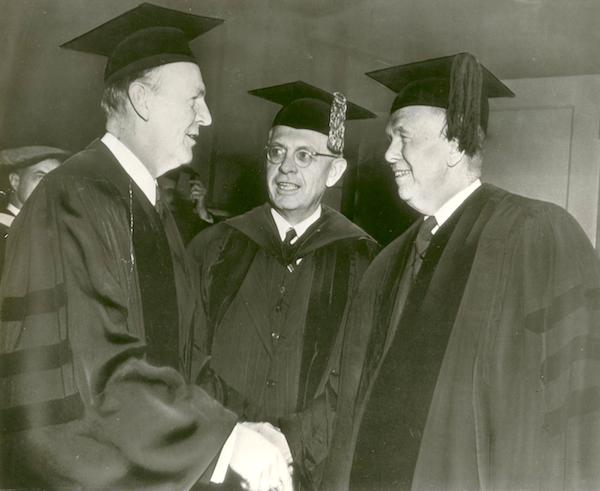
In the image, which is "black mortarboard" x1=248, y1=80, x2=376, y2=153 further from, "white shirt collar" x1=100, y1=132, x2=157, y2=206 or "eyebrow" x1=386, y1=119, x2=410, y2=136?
"white shirt collar" x1=100, y1=132, x2=157, y2=206

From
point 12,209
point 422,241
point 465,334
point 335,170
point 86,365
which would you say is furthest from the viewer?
point 335,170

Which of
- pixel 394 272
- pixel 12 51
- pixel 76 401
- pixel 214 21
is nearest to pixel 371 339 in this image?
pixel 394 272

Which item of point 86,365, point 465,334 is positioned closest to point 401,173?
point 465,334

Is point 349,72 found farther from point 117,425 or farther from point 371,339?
point 117,425

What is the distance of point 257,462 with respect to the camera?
1481 millimetres

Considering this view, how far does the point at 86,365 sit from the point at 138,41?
797mm

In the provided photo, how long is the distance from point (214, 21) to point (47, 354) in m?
0.96

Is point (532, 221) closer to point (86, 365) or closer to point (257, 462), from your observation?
point (257, 462)

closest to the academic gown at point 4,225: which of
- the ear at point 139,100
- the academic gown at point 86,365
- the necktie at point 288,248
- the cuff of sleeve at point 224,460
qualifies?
the academic gown at point 86,365

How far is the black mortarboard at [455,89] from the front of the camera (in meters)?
1.57

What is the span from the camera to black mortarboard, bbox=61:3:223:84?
1541 mm

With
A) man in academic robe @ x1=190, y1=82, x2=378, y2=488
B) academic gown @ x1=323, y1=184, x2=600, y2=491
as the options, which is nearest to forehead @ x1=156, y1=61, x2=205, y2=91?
man in academic robe @ x1=190, y1=82, x2=378, y2=488

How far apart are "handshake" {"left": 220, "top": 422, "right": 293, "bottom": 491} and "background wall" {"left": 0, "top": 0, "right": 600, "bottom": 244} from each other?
75 cm

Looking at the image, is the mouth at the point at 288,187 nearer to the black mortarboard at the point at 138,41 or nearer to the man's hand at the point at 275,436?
the black mortarboard at the point at 138,41
